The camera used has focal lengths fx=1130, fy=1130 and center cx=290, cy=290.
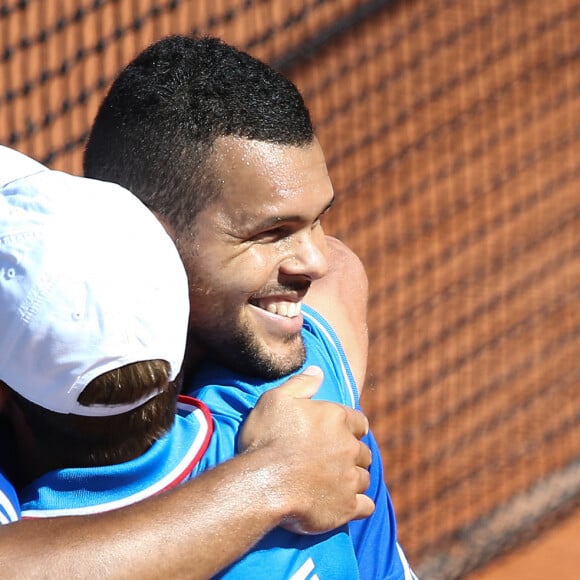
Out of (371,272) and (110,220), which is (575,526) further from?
(110,220)

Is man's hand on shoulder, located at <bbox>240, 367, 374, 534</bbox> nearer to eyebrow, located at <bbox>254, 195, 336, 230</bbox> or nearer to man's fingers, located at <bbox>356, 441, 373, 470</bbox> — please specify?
man's fingers, located at <bbox>356, 441, 373, 470</bbox>

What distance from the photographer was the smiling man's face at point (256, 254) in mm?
1714

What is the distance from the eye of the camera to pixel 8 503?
134 centimetres

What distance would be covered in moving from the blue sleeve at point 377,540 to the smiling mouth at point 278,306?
30 cm

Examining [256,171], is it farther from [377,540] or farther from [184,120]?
[377,540]

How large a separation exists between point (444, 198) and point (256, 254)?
4911 mm

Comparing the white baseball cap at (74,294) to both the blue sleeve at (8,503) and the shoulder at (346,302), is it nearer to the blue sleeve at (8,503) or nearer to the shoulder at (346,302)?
the blue sleeve at (8,503)

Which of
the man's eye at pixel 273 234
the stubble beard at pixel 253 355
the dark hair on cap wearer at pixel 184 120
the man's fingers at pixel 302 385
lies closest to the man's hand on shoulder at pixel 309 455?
the man's fingers at pixel 302 385

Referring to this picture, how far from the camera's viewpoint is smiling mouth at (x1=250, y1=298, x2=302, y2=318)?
175 centimetres

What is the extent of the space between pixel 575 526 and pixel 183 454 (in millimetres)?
3329

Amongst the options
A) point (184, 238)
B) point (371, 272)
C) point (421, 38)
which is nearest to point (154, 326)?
point (184, 238)

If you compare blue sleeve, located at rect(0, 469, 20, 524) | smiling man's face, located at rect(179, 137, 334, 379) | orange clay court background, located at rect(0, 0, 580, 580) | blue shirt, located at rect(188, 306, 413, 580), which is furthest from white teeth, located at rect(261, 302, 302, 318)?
orange clay court background, located at rect(0, 0, 580, 580)

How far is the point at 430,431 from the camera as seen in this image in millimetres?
4871

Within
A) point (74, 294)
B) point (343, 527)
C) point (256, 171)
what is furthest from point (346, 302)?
point (74, 294)
